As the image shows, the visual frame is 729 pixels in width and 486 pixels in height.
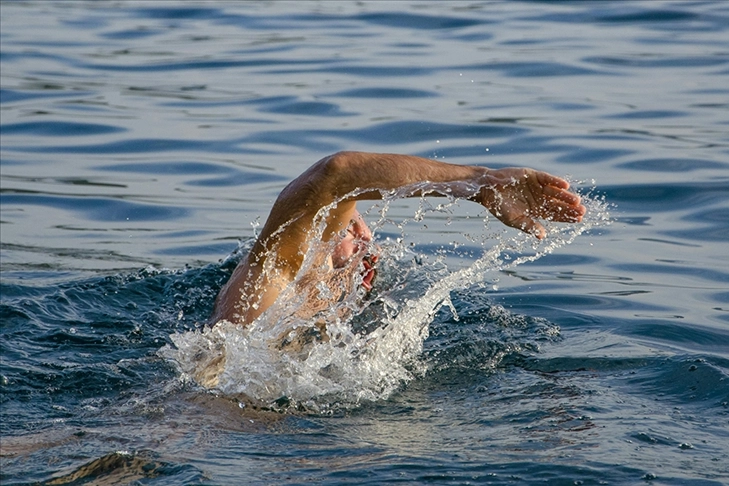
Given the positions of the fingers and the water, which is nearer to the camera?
the water

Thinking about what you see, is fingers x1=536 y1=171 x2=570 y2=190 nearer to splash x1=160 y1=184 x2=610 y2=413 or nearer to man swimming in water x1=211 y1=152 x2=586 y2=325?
man swimming in water x1=211 y1=152 x2=586 y2=325

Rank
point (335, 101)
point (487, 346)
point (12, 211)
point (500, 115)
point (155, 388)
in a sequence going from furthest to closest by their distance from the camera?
point (335, 101) < point (500, 115) < point (12, 211) < point (487, 346) < point (155, 388)

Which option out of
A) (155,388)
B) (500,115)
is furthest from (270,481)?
(500,115)

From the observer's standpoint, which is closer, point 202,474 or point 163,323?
point 202,474

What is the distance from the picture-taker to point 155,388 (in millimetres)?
5184

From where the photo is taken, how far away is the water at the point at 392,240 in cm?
443

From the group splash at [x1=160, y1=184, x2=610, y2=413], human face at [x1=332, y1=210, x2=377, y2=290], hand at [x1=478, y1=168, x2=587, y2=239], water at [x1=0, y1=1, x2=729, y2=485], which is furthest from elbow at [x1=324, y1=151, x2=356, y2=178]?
human face at [x1=332, y1=210, x2=377, y2=290]

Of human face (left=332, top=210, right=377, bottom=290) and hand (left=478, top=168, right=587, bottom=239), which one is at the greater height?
hand (left=478, top=168, right=587, bottom=239)

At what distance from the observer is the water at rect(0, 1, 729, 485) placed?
443 centimetres

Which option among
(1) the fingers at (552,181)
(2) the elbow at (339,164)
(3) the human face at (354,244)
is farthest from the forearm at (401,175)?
(3) the human face at (354,244)

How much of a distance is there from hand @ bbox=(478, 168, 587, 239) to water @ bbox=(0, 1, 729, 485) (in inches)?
16.0

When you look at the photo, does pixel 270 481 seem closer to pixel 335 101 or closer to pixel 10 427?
pixel 10 427

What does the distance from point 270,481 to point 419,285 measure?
3188 mm

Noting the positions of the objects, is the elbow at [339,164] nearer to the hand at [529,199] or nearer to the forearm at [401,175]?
the forearm at [401,175]
